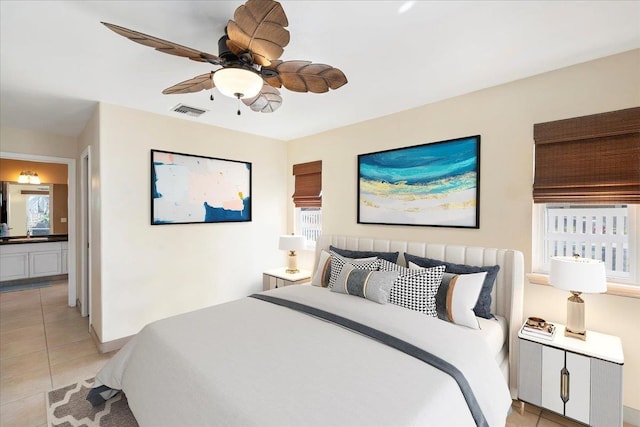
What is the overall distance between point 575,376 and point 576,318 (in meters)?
0.37

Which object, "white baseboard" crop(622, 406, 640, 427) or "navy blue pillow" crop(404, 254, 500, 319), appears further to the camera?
"navy blue pillow" crop(404, 254, 500, 319)

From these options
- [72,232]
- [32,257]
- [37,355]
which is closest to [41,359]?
[37,355]

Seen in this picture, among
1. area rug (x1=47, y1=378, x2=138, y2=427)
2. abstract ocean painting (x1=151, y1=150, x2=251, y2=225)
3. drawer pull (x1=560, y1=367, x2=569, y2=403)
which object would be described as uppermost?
abstract ocean painting (x1=151, y1=150, x2=251, y2=225)

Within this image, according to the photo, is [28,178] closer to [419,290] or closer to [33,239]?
[33,239]

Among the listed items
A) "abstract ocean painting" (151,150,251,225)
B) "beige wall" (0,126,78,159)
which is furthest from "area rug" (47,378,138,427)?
"beige wall" (0,126,78,159)

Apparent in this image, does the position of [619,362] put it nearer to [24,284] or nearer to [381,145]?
[381,145]

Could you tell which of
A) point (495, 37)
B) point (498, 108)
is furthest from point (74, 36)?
point (498, 108)

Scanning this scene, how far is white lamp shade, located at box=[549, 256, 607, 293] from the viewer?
1.84 meters

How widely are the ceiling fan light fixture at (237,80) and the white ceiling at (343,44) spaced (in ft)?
1.14

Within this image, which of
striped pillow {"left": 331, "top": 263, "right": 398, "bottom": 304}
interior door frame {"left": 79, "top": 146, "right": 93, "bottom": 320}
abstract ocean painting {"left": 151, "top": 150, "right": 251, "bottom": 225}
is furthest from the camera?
interior door frame {"left": 79, "top": 146, "right": 93, "bottom": 320}

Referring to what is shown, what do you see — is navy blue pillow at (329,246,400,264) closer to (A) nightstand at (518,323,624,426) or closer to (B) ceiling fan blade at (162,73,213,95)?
(A) nightstand at (518,323,624,426)

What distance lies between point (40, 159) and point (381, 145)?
15.0ft

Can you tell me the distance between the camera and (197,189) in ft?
11.7

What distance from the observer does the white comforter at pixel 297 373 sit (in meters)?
1.20
